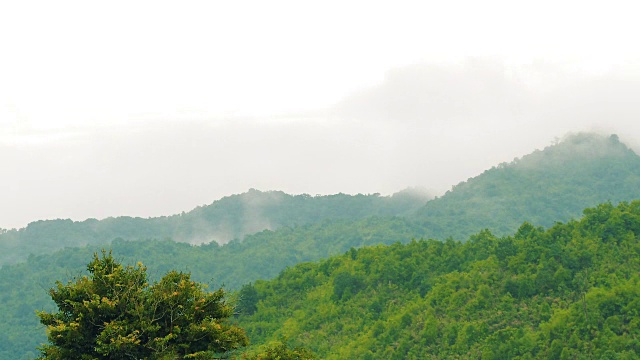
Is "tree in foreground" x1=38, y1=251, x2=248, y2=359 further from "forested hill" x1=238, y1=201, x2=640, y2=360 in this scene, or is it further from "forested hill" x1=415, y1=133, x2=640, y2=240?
"forested hill" x1=415, y1=133, x2=640, y2=240

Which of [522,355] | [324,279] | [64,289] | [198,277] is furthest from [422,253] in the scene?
[198,277]

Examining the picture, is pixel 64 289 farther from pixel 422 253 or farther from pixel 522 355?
pixel 422 253

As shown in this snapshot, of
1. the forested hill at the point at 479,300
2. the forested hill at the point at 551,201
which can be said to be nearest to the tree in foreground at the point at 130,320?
the forested hill at the point at 479,300

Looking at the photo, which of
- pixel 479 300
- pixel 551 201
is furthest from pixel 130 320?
pixel 551 201

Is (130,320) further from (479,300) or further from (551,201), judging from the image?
(551,201)

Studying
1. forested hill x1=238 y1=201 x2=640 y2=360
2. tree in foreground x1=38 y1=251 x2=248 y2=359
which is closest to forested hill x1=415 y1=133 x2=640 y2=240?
forested hill x1=238 y1=201 x2=640 y2=360

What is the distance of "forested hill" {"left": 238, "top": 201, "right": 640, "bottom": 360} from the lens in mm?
55875

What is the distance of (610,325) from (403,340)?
1703 centimetres

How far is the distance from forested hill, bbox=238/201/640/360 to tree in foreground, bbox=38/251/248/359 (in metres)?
33.7

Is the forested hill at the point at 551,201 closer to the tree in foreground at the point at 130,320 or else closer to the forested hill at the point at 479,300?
the forested hill at the point at 479,300

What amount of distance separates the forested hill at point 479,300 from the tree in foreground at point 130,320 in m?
33.7

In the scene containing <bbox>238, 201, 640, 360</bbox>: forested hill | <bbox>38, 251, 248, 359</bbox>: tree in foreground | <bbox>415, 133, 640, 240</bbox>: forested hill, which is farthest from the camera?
<bbox>415, 133, 640, 240</bbox>: forested hill

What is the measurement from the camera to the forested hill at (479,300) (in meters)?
55.9

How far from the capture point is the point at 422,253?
83.1 metres
